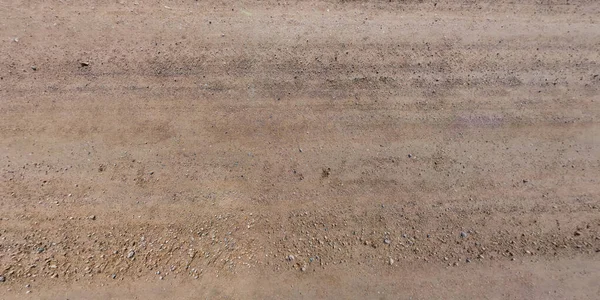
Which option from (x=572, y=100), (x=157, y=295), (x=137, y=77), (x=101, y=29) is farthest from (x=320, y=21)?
(x=157, y=295)

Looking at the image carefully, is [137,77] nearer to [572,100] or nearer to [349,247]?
[349,247]

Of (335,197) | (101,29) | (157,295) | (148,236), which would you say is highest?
(101,29)

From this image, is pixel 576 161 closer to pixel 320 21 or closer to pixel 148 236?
pixel 320 21

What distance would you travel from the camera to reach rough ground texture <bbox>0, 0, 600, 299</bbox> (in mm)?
5676

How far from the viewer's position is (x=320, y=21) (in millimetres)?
7871

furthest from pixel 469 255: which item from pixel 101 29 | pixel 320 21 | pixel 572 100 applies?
pixel 101 29

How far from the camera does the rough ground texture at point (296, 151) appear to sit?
568 cm

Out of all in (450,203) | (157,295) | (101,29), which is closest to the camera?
(157,295)

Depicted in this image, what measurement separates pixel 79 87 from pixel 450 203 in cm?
672

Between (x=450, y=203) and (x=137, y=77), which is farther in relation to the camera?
(x=137, y=77)

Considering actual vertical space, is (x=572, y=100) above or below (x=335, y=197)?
above

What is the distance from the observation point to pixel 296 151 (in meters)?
6.51

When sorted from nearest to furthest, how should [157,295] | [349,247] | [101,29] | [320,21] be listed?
1. [157,295]
2. [349,247]
3. [101,29]
4. [320,21]

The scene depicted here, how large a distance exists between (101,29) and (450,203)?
7159mm
